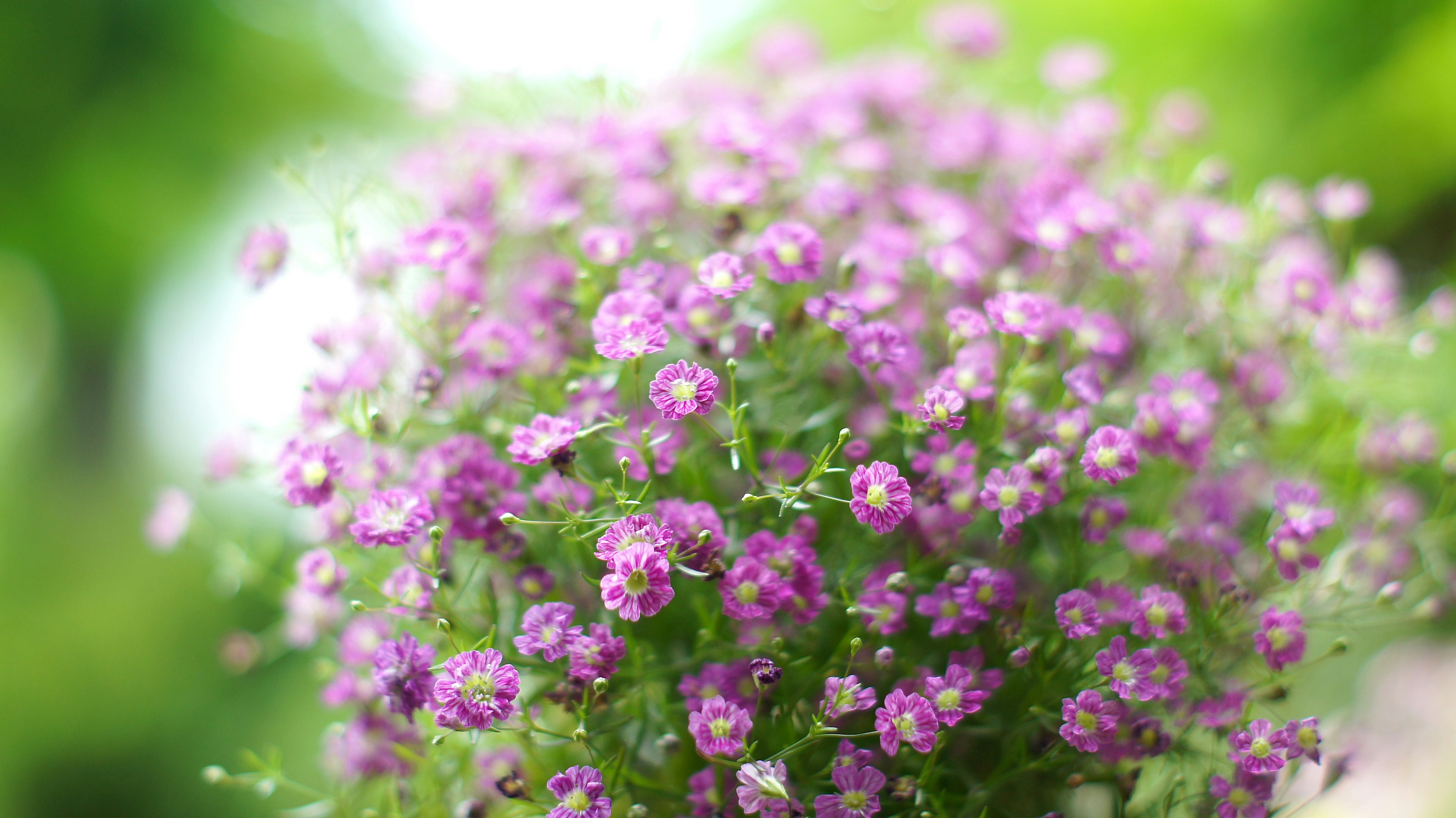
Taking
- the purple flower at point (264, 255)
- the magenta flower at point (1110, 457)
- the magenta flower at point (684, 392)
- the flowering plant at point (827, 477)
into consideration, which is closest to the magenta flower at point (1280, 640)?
the flowering plant at point (827, 477)

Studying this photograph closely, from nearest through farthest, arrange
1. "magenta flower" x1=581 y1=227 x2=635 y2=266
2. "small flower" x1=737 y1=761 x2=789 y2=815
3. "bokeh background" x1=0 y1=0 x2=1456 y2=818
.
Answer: "small flower" x1=737 y1=761 x2=789 y2=815 → "magenta flower" x1=581 y1=227 x2=635 y2=266 → "bokeh background" x1=0 y1=0 x2=1456 y2=818

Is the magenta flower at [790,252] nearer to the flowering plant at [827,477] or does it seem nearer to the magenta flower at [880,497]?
the flowering plant at [827,477]

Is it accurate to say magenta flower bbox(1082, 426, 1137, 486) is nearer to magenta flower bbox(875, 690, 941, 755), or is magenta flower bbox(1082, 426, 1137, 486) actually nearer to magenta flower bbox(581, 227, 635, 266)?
magenta flower bbox(875, 690, 941, 755)

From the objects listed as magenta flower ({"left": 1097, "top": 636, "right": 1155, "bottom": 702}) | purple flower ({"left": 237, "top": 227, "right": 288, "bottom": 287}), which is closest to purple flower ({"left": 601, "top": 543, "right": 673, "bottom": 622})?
magenta flower ({"left": 1097, "top": 636, "right": 1155, "bottom": 702})

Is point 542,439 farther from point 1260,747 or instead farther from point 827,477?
point 1260,747

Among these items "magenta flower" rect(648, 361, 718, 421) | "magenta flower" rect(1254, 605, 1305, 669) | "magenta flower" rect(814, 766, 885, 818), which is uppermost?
"magenta flower" rect(648, 361, 718, 421)

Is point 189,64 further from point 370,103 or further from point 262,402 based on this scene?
point 262,402

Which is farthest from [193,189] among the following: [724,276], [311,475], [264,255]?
[724,276]

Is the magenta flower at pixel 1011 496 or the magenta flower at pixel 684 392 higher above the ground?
the magenta flower at pixel 684 392
